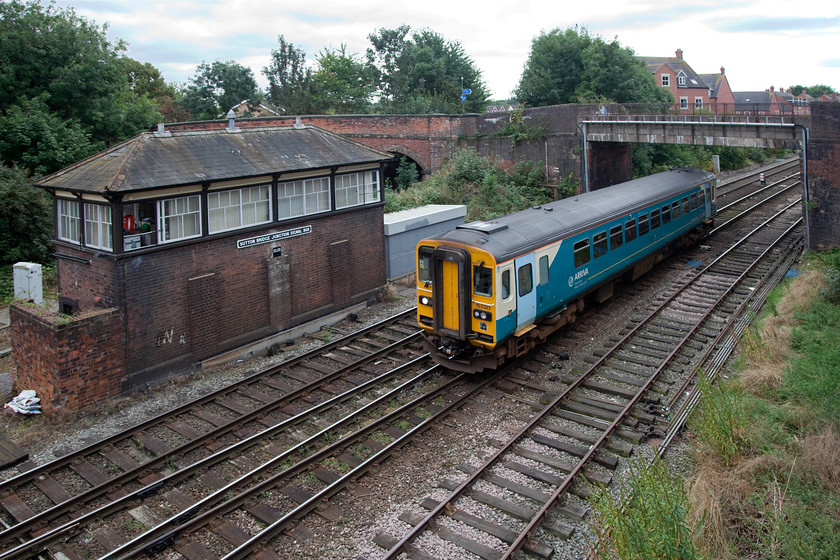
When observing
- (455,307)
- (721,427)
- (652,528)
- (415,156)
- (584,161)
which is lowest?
(652,528)

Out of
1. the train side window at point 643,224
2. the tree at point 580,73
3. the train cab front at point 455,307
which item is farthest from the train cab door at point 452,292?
the tree at point 580,73

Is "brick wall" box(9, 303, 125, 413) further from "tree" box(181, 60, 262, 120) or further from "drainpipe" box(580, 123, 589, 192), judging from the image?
"tree" box(181, 60, 262, 120)

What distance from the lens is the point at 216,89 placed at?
1720 inches

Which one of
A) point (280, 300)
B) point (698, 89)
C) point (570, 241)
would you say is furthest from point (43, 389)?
point (698, 89)

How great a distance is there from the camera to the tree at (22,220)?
19281mm

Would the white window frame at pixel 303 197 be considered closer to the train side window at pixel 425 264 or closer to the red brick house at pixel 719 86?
the train side window at pixel 425 264

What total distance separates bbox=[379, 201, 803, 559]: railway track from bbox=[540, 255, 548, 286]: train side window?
66.6 inches

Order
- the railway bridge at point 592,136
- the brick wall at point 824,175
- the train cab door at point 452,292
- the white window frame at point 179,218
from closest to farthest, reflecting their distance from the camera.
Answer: the train cab door at point 452,292
the white window frame at point 179,218
the brick wall at point 824,175
the railway bridge at point 592,136

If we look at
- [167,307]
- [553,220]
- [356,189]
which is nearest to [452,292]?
[553,220]

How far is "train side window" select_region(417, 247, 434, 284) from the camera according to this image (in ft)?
38.0

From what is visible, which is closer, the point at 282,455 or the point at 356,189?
the point at 282,455

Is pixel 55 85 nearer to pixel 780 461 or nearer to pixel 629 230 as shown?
pixel 629 230

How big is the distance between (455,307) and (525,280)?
1374 millimetres

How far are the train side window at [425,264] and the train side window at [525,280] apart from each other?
1636 mm
